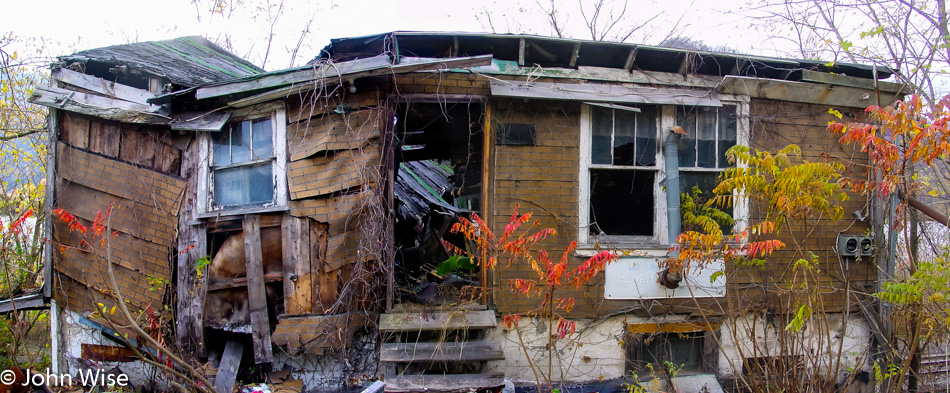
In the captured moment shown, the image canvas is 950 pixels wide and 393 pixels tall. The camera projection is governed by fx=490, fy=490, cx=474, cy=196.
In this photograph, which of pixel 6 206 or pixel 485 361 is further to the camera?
pixel 6 206

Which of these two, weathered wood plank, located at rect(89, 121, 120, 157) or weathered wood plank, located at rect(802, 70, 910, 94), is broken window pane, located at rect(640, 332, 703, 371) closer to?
weathered wood plank, located at rect(802, 70, 910, 94)

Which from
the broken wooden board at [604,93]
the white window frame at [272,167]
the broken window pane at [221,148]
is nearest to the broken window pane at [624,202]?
the broken wooden board at [604,93]

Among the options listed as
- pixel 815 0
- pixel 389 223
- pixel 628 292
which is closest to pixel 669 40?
pixel 815 0

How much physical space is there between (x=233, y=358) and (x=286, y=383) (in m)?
0.63

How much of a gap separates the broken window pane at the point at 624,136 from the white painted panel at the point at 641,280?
3.78 feet

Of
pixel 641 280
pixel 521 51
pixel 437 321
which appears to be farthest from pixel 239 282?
pixel 641 280

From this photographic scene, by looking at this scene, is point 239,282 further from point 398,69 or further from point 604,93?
point 604,93

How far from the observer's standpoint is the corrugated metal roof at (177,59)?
533 centimetres

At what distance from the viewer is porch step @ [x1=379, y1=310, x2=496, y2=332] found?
196 inches

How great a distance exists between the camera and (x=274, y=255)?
17.2 feet

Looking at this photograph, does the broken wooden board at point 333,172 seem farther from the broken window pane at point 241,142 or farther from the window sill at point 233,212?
the broken window pane at point 241,142

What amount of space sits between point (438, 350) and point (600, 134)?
9.77ft

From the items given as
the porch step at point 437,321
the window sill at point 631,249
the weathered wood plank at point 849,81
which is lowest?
the porch step at point 437,321

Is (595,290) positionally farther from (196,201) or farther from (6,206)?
(6,206)
